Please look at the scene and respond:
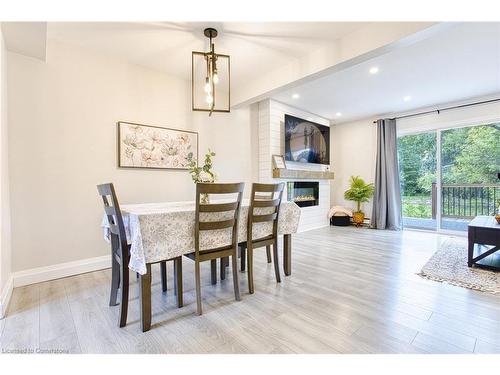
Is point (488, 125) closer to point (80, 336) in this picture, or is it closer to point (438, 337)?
point (438, 337)

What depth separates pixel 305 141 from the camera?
5121 mm

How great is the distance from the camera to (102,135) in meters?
2.90

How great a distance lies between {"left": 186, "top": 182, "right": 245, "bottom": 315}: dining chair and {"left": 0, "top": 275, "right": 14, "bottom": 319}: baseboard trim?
138 centimetres

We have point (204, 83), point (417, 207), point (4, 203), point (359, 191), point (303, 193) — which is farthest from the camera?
point (359, 191)

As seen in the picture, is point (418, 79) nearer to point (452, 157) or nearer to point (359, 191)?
point (452, 157)

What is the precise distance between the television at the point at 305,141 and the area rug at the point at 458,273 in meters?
2.71

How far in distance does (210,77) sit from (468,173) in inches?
192

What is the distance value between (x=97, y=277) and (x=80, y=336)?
1.22m

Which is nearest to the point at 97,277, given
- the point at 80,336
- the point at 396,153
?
the point at 80,336

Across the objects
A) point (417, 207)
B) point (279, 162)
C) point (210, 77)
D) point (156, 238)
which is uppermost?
point (210, 77)

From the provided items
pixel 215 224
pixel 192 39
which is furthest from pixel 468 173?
pixel 192 39

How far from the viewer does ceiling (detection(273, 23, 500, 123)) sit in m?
2.62

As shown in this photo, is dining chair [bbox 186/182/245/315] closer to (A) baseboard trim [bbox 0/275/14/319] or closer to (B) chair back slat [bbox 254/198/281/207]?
(B) chair back slat [bbox 254/198/281/207]

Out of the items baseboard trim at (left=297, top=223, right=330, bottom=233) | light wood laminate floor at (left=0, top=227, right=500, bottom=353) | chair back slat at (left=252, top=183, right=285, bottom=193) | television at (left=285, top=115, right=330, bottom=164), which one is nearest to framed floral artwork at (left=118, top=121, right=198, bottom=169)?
chair back slat at (left=252, top=183, right=285, bottom=193)
